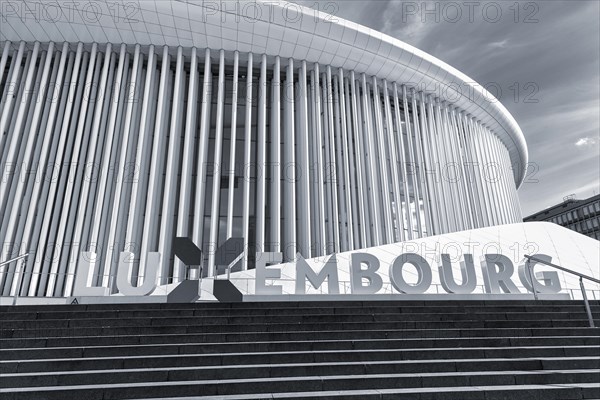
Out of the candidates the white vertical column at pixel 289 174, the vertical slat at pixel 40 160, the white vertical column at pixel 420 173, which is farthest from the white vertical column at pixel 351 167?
the vertical slat at pixel 40 160

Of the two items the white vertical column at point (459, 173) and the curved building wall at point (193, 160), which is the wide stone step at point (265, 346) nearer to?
the curved building wall at point (193, 160)

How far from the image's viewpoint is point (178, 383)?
211 inches

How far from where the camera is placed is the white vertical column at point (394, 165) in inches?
Result: 911

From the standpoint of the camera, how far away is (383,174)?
23.2 metres

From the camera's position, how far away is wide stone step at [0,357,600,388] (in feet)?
17.9

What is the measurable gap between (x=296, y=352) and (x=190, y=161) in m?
15.8

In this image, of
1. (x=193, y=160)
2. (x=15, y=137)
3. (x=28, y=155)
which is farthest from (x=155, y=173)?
(x=15, y=137)

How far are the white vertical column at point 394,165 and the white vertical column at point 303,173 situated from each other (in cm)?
507

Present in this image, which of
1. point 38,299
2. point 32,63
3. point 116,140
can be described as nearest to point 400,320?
point 38,299

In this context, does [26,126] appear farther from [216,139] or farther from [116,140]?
[216,139]

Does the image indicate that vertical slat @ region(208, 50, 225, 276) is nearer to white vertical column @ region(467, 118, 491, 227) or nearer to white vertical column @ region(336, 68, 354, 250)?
white vertical column @ region(336, 68, 354, 250)

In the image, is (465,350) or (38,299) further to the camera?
(38,299)

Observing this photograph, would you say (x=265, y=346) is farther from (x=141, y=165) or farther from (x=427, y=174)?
(x=427, y=174)

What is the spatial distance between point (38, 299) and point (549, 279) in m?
18.1
